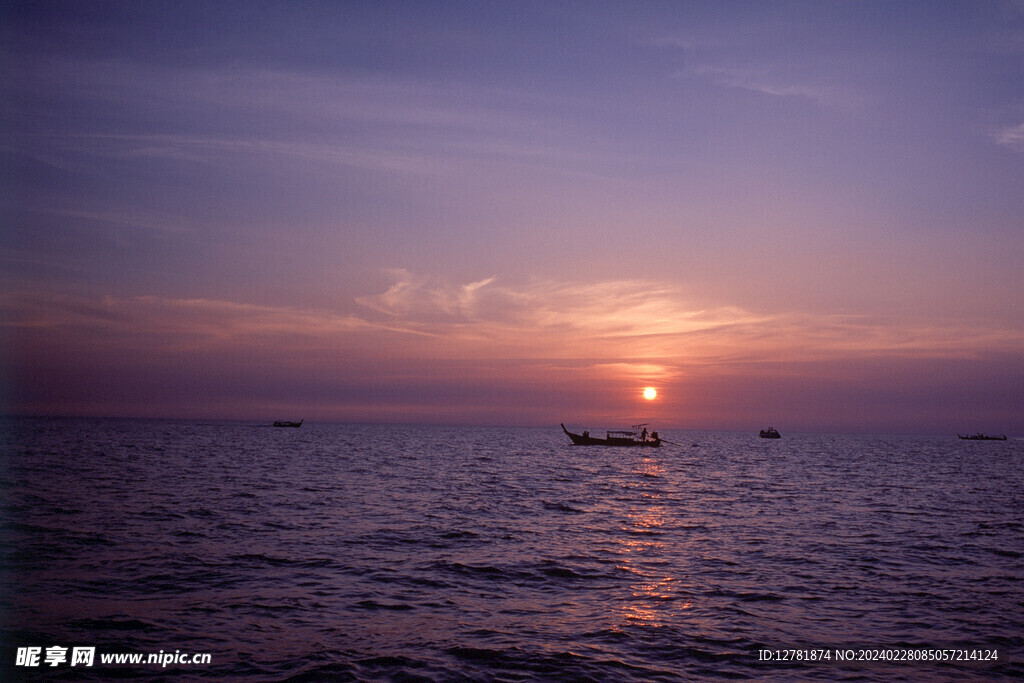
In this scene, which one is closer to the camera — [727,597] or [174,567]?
[727,597]

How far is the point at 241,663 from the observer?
1328cm

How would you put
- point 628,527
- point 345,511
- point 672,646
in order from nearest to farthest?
point 672,646 < point 628,527 < point 345,511

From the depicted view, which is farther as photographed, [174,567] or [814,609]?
[174,567]

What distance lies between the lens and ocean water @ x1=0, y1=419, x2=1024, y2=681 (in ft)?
45.6

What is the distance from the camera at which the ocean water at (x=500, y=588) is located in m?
13.9

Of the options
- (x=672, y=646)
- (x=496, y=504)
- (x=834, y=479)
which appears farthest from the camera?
(x=834, y=479)

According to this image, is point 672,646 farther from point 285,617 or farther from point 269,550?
point 269,550

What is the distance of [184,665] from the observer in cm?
1315

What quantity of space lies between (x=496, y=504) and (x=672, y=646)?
979 inches

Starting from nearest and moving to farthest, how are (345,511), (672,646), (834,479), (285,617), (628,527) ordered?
(672,646) < (285,617) < (628,527) < (345,511) < (834,479)

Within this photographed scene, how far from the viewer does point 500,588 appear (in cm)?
1961

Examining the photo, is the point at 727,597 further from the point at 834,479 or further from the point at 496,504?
the point at 834,479

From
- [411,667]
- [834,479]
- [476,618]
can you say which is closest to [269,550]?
[476,618]

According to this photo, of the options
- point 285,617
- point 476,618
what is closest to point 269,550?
point 285,617
